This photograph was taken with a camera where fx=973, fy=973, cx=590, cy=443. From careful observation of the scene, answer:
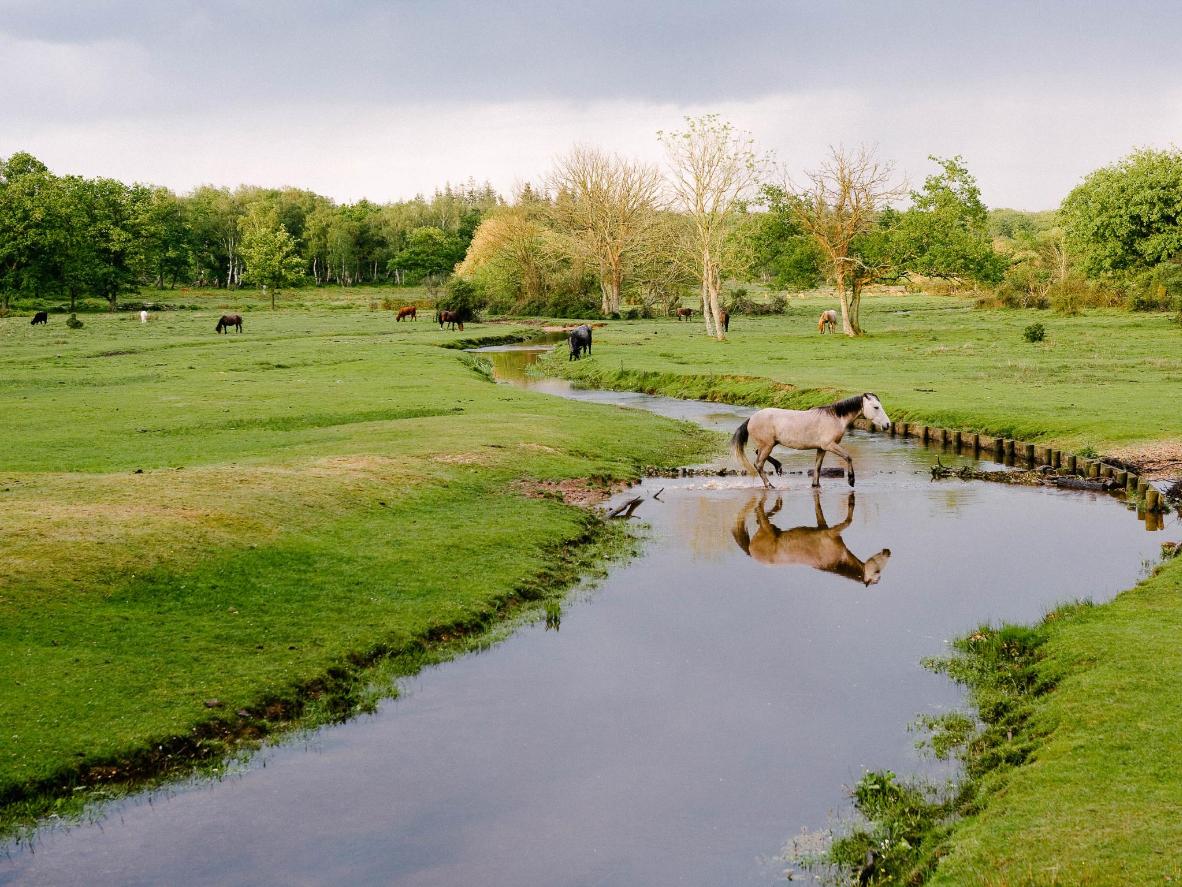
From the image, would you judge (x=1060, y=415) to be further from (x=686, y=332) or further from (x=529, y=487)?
(x=686, y=332)

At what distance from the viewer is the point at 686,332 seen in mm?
78812

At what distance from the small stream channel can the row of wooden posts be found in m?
3.13

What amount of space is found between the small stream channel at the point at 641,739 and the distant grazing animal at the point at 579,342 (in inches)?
1603

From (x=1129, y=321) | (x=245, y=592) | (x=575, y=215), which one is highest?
(x=575, y=215)

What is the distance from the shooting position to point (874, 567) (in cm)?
1870

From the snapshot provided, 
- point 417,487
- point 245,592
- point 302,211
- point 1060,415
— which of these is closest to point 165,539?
point 245,592

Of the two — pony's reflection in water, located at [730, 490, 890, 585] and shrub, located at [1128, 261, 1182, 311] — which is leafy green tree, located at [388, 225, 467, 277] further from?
Result: pony's reflection in water, located at [730, 490, 890, 585]

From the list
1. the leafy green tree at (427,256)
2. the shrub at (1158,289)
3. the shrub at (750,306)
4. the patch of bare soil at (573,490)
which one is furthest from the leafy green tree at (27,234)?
the shrub at (1158,289)

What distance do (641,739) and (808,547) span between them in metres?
9.43

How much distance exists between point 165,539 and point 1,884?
788cm

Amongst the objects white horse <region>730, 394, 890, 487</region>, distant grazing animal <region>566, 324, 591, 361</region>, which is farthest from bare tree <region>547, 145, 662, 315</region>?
white horse <region>730, 394, 890, 487</region>

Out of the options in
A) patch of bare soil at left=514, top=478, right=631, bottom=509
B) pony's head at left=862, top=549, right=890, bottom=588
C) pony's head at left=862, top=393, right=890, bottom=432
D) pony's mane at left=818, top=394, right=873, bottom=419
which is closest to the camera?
Answer: pony's head at left=862, top=549, right=890, bottom=588

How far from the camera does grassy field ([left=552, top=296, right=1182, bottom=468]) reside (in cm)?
3073

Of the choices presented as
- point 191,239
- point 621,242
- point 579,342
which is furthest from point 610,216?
point 191,239
